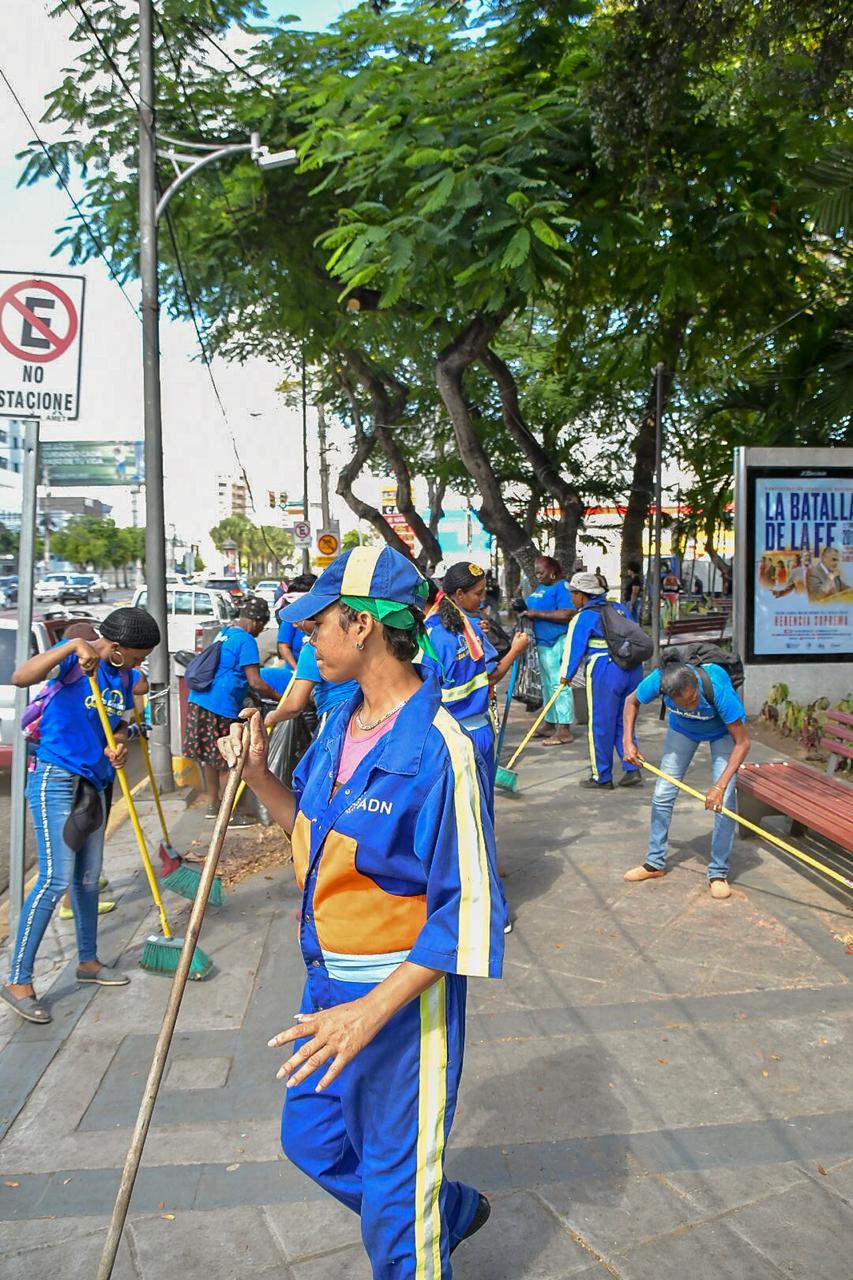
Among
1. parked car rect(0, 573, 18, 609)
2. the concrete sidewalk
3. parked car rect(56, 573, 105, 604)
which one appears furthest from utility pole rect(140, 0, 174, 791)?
parked car rect(56, 573, 105, 604)

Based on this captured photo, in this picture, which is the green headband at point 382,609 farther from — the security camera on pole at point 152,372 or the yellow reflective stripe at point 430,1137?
the security camera on pole at point 152,372

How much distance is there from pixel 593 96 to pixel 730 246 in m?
1.72

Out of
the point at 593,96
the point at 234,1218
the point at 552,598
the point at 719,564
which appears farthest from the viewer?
the point at 719,564

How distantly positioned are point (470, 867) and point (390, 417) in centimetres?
1624

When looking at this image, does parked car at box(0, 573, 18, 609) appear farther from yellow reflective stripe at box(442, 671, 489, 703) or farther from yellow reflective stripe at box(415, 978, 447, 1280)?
yellow reflective stripe at box(415, 978, 447, 1280)

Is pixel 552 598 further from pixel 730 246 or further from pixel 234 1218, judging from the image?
pixel 234 1218

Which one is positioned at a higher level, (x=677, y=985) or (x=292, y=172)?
(x=292, y=172)

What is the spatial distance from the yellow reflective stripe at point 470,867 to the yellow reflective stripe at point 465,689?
299 cm

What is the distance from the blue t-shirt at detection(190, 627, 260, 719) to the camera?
23.1 ft

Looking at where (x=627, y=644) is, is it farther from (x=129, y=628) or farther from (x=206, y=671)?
(x=129, y=628)

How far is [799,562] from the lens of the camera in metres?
10.3

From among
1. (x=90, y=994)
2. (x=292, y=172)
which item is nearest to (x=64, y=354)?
(x=90, y=994)

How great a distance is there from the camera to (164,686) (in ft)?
28.9

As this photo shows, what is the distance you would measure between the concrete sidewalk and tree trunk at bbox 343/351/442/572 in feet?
38.2
